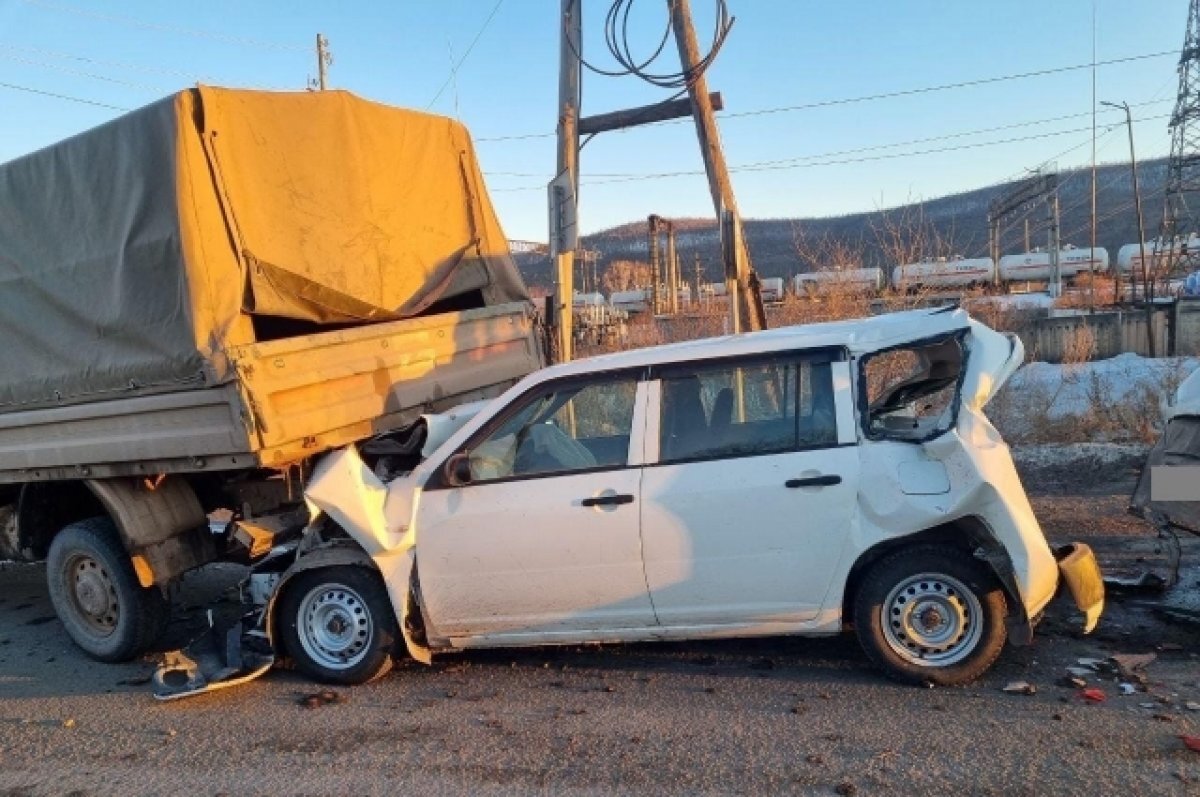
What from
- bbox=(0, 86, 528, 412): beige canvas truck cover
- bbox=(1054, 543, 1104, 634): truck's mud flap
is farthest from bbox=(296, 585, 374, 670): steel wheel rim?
bbox=(1054, 543, 1104, 634): truck's mud flap

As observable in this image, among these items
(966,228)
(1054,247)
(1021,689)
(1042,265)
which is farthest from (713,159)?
(966,228)

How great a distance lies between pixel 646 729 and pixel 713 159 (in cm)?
624

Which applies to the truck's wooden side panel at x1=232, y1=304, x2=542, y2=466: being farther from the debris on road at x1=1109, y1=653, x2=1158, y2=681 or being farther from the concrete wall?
the concrete wall

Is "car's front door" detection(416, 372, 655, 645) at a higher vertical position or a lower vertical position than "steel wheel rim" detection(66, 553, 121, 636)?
higher

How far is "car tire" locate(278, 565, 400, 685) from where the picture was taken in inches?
183

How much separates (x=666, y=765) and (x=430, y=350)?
11.0 feet

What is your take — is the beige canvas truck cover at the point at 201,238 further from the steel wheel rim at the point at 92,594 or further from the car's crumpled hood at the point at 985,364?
the car's crumpled hood at the point at 985,364

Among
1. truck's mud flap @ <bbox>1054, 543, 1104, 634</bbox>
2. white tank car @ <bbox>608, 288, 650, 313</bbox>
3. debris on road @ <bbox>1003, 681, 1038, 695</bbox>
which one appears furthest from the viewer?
white tank car @ <bbox>608, 288, 650, 313</bbox>

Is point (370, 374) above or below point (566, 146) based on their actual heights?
below

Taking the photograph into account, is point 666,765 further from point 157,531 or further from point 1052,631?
point 157,531

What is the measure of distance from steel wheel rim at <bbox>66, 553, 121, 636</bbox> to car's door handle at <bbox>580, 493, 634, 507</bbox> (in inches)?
132

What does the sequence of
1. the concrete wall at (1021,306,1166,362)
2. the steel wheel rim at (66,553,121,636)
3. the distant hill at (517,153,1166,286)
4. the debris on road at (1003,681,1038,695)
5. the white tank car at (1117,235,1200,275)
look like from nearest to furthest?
Answer: the debris on road at (1003,681,1038,695), the steel wheel rim at (66,553,121,636), the concrete wall at (1021,306,1166,362), the white tank car at (1117,235,1200,275), the distant hill at (517,153,1166,286)

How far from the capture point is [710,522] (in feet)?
13.8

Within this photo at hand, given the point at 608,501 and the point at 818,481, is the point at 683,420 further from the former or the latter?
the point at 818,481
